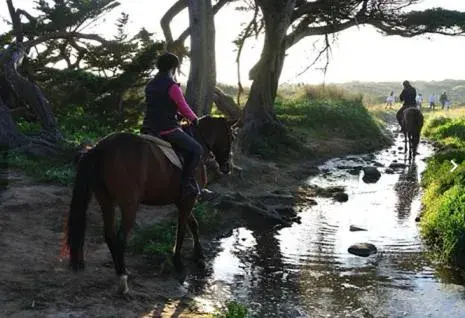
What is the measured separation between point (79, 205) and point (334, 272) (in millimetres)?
3702

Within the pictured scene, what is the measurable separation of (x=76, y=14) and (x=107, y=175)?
502 inches

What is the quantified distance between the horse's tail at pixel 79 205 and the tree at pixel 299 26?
1212 cm

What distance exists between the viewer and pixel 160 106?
278 inches

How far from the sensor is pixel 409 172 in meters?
17.8

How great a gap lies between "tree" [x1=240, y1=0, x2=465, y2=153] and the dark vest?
36.4 feet

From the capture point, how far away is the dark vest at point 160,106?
699 centimetres

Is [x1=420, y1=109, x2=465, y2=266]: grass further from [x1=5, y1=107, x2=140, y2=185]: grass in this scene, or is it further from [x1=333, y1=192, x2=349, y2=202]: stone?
[x1=5, y1=107, x2=140, y2=185]: grass

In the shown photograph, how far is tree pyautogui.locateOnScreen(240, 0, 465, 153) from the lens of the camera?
18.8 meters

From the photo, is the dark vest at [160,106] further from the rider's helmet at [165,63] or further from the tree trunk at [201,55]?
the tree trunk at [201,55]

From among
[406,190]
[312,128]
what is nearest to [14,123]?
[406,190]

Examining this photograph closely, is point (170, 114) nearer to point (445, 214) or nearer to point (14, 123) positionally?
point (445, 214)

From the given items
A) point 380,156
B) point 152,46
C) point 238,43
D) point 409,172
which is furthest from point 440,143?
point 152,46

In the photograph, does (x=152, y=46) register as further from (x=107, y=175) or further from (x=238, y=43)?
(x=107, y=175)

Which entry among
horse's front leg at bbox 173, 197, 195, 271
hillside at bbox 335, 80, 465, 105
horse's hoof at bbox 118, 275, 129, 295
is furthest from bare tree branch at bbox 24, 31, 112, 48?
hillside at bbox 335, 80, 465, 105
